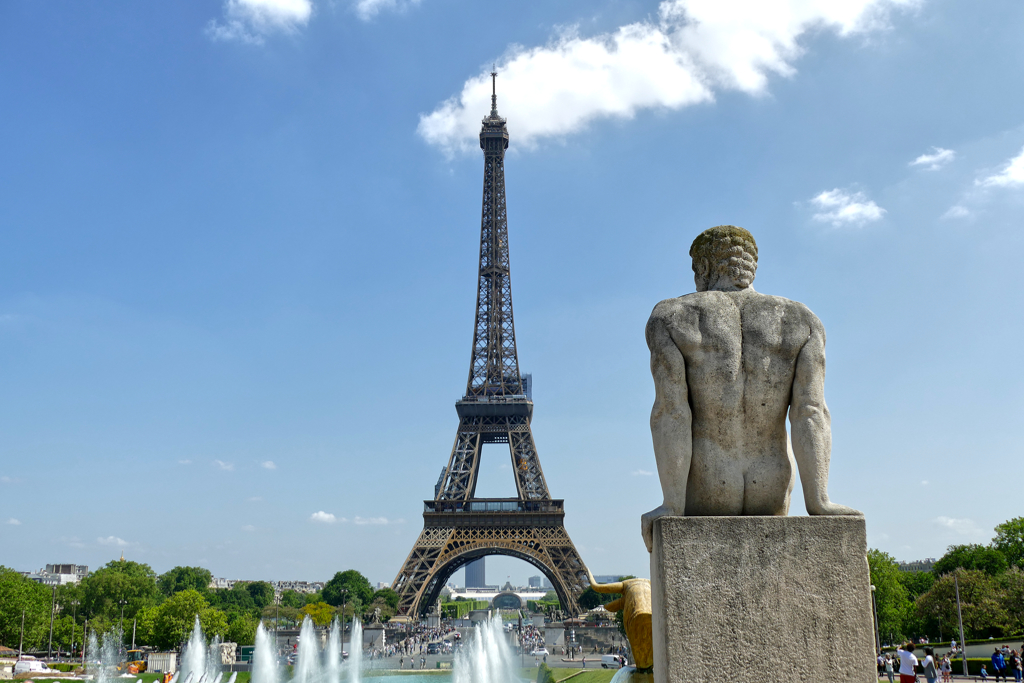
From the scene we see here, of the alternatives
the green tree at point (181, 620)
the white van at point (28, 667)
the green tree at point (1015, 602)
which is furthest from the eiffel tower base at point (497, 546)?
the green tree at point (1015, 602)

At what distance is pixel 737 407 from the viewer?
159 inches

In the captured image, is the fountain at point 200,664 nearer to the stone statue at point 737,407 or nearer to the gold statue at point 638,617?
the gold statue at point 638,617

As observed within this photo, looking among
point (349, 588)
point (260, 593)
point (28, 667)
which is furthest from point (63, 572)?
point (28, 667)

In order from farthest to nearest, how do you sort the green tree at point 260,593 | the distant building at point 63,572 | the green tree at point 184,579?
the distant building at point 63,572 → the green tree at point 260,593 → the green tree at point 184,579

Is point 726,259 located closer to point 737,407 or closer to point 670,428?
point 737,407

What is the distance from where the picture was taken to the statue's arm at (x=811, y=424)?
158 inches

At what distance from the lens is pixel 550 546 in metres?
57.5

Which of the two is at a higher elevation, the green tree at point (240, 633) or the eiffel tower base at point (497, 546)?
the eiffel tower base at point (497, 546)

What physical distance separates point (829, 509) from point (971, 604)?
44488 millimetres

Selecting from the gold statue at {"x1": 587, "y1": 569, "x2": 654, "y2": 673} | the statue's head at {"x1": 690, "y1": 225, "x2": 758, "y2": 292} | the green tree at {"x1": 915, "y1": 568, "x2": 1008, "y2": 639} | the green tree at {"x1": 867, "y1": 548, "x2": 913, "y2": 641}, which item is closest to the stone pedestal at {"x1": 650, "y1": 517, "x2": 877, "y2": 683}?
the statue's head at {"x1": 690, "y1": 225, "x2": 758, "y2": 292}

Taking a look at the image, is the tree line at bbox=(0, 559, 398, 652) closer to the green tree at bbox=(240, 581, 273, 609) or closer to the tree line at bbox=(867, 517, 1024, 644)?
the green tree at bbox=(240, 581, 273, 609)

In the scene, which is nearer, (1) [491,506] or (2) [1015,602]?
(2) [1015,602]

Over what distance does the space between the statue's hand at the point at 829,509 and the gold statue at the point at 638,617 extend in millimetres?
1941

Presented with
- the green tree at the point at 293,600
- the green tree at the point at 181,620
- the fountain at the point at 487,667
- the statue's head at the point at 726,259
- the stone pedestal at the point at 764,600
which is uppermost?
the statue's head at the point at 726,259
